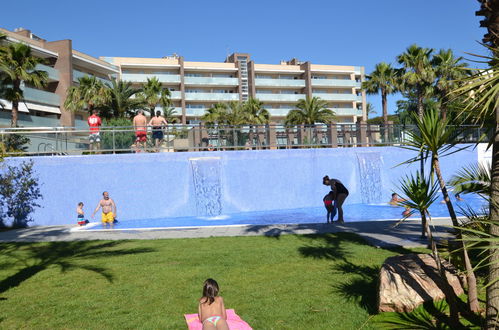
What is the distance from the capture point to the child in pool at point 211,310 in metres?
5.08

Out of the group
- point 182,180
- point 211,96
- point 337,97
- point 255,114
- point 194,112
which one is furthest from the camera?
point 337,97

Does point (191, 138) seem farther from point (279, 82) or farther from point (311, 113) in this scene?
point (279, 82)

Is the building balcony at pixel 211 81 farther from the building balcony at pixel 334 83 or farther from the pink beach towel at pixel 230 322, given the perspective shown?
the pink beach towel at pixel 230 322

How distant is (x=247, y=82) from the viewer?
6406cm

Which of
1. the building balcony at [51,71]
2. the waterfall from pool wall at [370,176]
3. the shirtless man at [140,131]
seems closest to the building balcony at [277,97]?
the building balcony at [51,71]

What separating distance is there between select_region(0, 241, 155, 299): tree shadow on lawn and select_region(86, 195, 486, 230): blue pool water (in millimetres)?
4036

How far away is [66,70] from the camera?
43188 millimetres

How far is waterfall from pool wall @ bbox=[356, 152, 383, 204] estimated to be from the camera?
21.4 meters

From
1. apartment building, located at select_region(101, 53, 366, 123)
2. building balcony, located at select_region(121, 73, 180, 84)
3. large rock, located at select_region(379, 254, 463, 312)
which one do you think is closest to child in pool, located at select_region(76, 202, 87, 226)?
large rock, located at select_region(379, 254, 463, 312)

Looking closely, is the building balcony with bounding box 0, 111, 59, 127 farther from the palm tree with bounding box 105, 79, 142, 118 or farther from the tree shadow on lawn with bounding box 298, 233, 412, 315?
the tree shadow on lawn with bounding box 298, 233, 412, 315

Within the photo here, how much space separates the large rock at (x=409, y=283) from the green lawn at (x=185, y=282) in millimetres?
387

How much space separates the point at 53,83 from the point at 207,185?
31.4m

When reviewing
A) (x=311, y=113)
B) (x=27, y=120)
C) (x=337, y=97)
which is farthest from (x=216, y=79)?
(x=27, y=120)

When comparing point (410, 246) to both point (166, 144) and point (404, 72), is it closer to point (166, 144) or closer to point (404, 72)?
point (166, 144)
